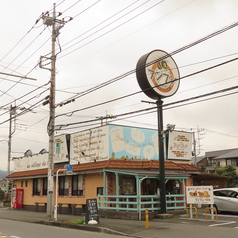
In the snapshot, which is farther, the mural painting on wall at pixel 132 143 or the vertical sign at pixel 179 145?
the vertical sign at pixel 179 145

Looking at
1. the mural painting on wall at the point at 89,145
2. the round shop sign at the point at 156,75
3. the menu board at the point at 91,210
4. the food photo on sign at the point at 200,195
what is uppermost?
the round shop sign at the point at 156,75

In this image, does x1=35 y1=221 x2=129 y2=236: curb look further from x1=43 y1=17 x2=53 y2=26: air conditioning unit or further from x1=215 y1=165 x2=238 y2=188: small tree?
x1=215 y1=165 x2=238 y2=188: small tree

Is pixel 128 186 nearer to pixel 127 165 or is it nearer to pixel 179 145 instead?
pixel 127 165

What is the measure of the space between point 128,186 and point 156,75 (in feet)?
25.3

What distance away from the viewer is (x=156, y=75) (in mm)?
19703

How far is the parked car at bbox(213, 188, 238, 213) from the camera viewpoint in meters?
18.7

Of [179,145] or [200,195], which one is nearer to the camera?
[200,195]

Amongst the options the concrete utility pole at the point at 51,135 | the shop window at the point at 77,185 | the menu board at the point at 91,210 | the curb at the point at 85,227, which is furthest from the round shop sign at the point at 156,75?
the shop window at the point at 77,185

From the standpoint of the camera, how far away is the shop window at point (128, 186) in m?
21.5

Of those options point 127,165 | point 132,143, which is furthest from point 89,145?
point 127,165

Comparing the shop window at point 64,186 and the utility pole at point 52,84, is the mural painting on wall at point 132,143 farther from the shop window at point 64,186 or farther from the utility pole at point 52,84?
the shop window at point 64,186

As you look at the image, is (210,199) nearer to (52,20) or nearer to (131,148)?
(131,148)

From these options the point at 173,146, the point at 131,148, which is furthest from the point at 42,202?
the point at 173,146

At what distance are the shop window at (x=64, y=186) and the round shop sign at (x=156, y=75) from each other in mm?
10092
